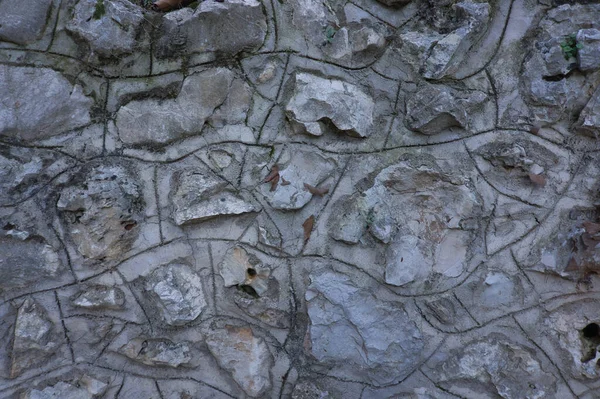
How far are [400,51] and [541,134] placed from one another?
0.59 metres

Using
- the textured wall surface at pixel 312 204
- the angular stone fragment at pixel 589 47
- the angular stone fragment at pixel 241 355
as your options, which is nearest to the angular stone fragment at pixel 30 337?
the textured wall surface at pixel 312 204

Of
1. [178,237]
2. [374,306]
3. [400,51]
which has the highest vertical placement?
[400,51]

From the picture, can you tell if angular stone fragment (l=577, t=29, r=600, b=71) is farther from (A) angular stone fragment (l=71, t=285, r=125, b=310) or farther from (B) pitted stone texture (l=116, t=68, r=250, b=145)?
(A) angular stone fragment (l=71, t=285, r=125, b=310)

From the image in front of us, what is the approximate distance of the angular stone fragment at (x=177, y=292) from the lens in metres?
1.71

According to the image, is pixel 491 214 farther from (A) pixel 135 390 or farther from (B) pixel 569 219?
(A) pixel 135 390

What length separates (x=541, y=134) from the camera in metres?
1.80

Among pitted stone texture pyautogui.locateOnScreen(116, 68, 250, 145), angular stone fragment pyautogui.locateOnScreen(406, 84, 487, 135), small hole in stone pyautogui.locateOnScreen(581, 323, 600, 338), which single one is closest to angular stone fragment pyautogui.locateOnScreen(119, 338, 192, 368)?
pitted stone texture pyautogui.locateOnScreen(116, 68, 250, 145)

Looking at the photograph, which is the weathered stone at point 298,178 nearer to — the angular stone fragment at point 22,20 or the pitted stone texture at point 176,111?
the pitted stone texture at point 176,111

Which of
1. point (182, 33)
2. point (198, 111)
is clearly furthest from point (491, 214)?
point (182, 33)

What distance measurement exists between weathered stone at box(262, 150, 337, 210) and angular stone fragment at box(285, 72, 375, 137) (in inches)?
3.8

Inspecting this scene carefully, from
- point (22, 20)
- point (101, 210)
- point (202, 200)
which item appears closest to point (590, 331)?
point (202, 200)

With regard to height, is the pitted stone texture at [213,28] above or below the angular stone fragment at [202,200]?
above

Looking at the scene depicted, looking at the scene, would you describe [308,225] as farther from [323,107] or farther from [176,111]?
[176,111]

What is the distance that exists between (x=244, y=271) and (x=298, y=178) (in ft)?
1.23
